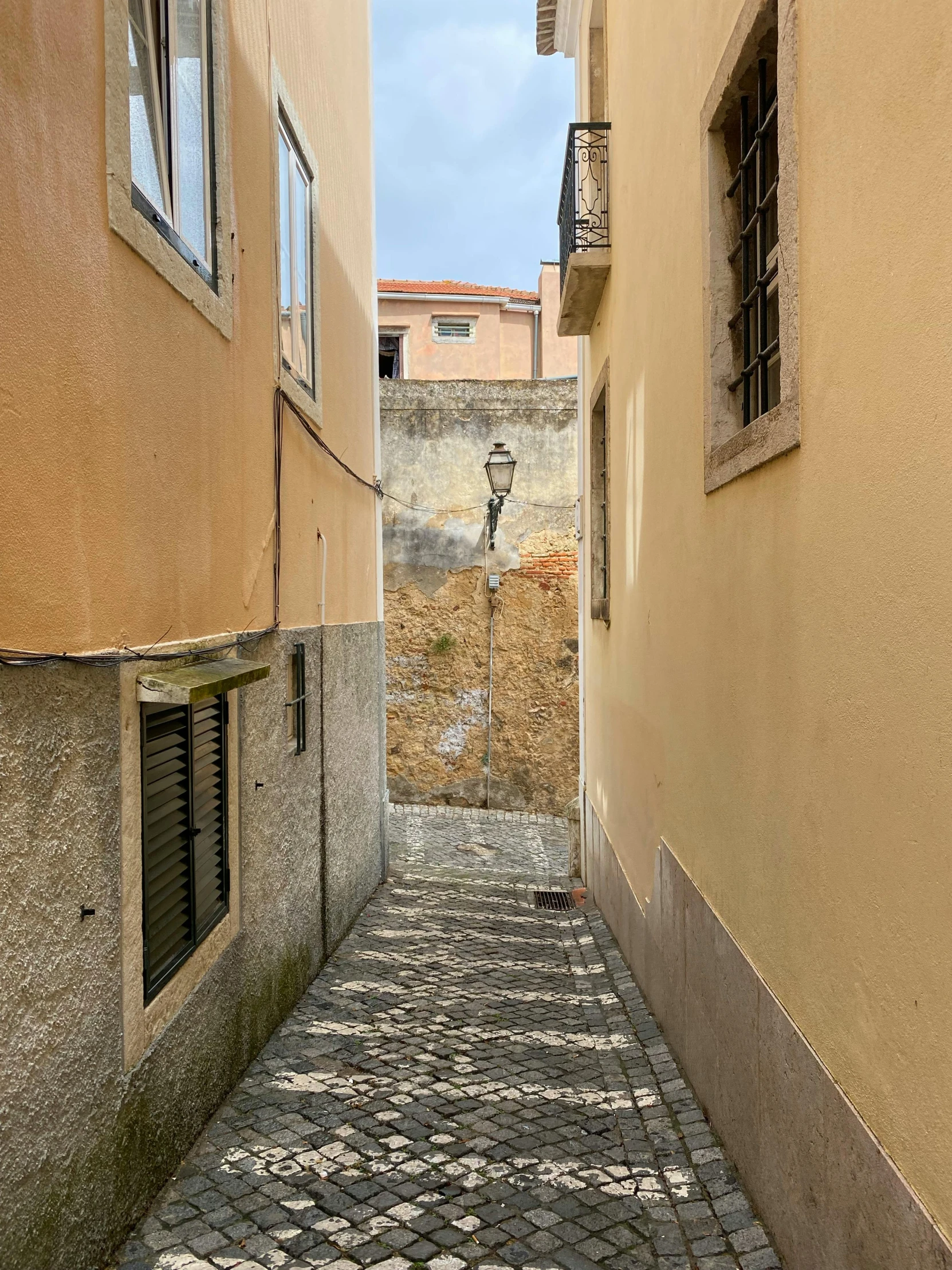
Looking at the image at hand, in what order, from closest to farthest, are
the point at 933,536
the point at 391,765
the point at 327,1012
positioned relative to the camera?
the point at 933,536 → the point at 327,1012 → the point at 391,765

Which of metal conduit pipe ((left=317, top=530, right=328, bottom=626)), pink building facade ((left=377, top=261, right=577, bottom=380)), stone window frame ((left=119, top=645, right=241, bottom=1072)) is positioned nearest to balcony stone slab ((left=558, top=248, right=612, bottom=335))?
metal conduit pipe ((left=317, top=530, right=328, bottom=626))

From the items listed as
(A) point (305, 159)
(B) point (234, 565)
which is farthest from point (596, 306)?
(B) point (234, 565)

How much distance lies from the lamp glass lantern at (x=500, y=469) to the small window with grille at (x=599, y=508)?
12.8 feet

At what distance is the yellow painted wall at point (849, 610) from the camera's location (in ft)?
7.70

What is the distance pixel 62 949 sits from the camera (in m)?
3.09

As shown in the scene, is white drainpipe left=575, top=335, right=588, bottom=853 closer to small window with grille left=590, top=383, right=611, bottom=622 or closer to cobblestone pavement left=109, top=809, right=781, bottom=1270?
small window with grille left=590, top=383, right=611, bottom=622

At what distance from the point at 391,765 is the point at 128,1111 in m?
13.1

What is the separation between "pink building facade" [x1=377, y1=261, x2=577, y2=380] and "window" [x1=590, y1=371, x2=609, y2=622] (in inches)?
783

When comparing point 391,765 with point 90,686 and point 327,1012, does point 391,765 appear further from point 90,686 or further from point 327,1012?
point 90,686

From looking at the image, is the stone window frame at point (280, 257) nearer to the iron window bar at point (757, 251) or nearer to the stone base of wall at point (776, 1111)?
the iron window bar at point (757, 251)

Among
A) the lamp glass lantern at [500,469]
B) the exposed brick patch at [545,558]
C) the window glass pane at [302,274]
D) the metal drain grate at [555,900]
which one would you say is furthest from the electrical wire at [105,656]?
the exposed brick patch at [545,558]

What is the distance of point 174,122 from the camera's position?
4312 millimetres

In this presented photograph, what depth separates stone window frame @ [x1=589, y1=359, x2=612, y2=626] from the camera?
8406mm

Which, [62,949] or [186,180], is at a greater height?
[186,180]
